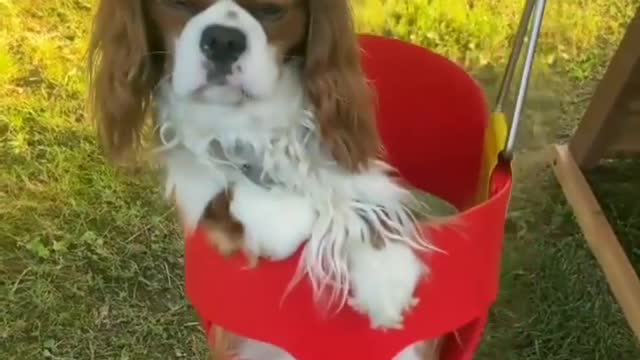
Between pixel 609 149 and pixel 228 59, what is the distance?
0.98 metres

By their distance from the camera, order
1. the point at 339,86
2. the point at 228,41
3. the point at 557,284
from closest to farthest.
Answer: the point at 228,41 → the point at 339,86 → the point at 557,284

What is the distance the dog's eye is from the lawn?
0.64 metres

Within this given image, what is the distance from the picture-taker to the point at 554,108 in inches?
85.4

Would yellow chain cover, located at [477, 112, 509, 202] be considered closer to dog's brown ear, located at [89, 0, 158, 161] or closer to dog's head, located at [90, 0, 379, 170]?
dog's head, located at [90, 0, 379, 170]

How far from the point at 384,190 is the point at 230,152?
18 centimetres

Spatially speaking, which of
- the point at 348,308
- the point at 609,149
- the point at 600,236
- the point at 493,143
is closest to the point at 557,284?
the point at 600,236

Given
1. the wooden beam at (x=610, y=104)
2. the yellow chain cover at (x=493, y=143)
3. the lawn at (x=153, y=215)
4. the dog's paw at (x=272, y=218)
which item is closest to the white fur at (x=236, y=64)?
the dog's paw at (x=272, y=218)

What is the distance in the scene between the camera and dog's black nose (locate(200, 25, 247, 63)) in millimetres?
1183

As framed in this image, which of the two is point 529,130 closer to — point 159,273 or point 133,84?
point 159,273

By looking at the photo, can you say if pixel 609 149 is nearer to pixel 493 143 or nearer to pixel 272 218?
pixel 493 143

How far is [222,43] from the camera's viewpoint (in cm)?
119

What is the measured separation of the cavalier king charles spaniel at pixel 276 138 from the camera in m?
1.25

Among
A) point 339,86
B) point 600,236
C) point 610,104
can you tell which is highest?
point 339,86

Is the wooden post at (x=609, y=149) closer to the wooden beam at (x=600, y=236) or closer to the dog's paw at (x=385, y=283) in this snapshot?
the wooden beam at (x=600, y=236)
